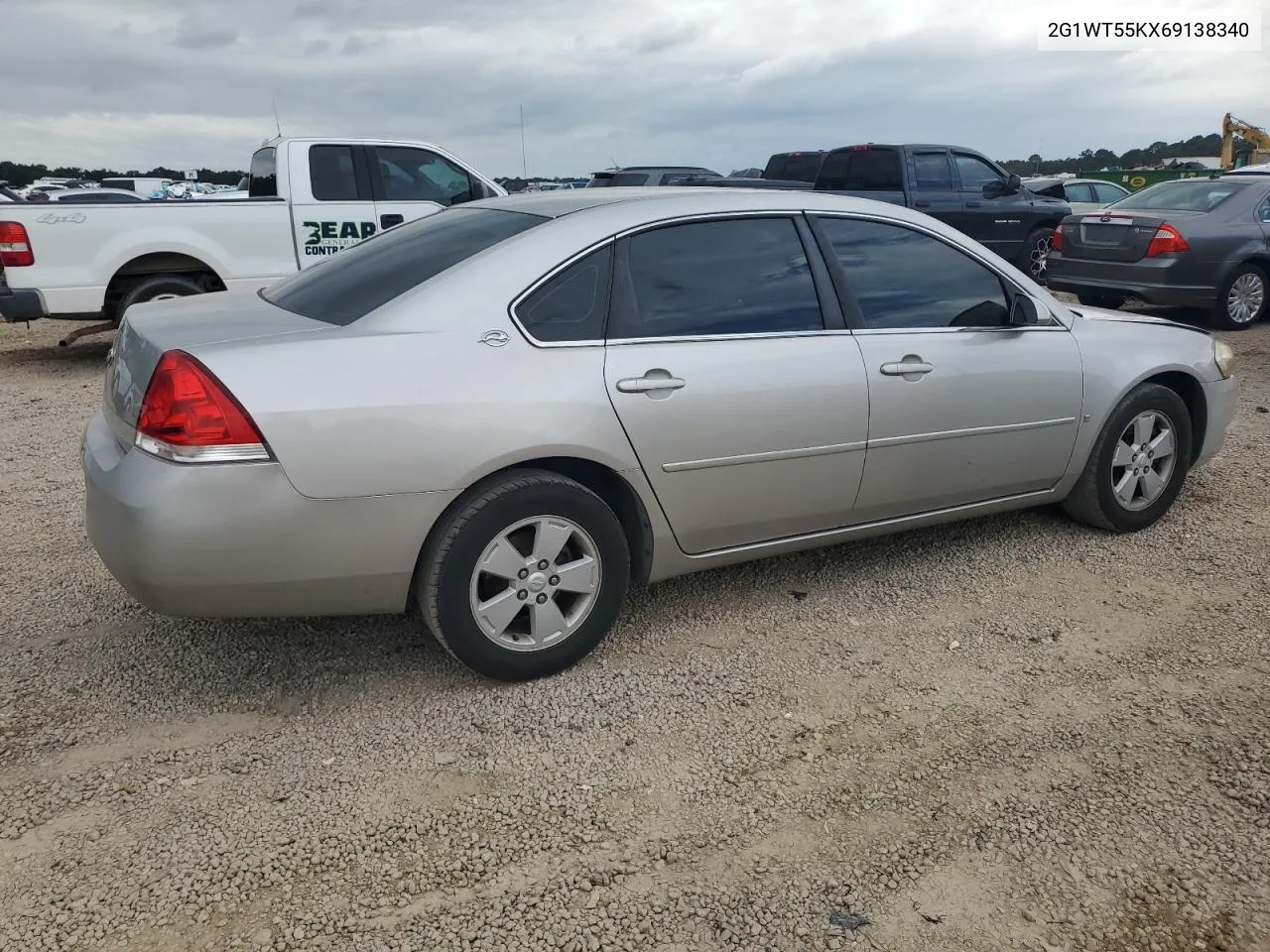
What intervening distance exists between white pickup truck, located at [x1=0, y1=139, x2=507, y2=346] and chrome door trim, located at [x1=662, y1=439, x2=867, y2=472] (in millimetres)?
6630

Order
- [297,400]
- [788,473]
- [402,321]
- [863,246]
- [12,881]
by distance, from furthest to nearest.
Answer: [863,246] → [788,473] → [402,321] → [297,400] → [12,881]

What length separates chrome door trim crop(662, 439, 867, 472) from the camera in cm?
340

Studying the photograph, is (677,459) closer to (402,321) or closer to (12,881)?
(402,321)

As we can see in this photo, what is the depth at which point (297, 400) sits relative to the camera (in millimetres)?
2838

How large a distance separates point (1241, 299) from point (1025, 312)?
7707 millimetres

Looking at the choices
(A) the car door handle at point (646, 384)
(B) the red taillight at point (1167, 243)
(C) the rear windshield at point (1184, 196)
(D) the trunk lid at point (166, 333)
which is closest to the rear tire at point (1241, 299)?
(B) the red taillight at point (1167, 243)

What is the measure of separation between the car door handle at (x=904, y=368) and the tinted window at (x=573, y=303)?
112 cm

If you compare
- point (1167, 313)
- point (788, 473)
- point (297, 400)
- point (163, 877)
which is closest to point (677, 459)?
point (788, 473)

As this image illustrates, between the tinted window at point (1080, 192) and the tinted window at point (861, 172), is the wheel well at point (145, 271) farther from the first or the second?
the tinted window at point (1080, 192)

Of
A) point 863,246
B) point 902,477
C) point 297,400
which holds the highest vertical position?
point 863,246

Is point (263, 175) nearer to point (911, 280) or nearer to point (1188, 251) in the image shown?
point (911, 280)

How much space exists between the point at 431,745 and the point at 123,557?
1016mm

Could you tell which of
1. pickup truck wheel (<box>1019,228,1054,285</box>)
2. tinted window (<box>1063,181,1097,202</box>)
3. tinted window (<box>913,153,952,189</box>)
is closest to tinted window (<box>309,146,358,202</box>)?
tinted window (<box>913,153,952,189</box>)

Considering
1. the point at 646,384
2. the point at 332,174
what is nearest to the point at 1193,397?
the point at 646,384
